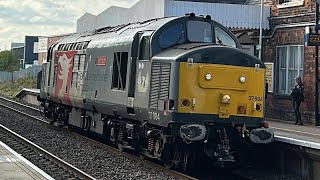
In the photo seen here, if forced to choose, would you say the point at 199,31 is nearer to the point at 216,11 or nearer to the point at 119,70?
the point at 119,70

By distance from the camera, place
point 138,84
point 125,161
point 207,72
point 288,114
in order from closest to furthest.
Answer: point 207,72
point 138,84
point 125,161
point 288,114

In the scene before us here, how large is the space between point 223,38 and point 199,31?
656 mm

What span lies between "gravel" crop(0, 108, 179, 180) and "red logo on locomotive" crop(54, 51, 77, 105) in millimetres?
1337

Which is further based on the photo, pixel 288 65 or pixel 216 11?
pixel 216 11

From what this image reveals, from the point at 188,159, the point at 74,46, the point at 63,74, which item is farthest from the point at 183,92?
the point at 63,74

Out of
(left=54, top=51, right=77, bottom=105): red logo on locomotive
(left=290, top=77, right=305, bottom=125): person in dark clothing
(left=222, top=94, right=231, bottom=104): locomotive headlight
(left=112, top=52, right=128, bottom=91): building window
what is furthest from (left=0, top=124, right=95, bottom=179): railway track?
(left=290, top=77, right=305, bottom=125): person in dark clothing

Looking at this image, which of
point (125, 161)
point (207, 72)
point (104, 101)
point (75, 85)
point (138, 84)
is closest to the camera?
point (207, 72)

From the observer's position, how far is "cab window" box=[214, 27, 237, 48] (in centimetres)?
1218

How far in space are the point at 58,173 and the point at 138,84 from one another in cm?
252

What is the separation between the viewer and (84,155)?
13703 mm

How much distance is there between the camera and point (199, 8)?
20.8 metres

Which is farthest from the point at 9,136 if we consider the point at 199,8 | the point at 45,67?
the point at 199,8

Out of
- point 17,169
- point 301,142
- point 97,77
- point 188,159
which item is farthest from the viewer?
point 97,77

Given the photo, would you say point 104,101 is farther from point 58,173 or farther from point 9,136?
point 9,136
